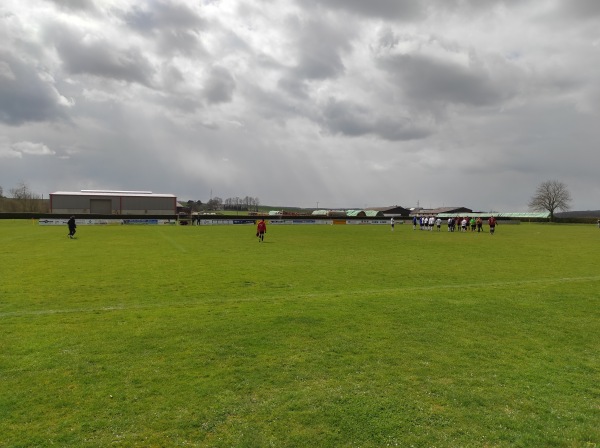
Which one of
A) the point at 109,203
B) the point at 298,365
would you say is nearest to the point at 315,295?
the point at 298,365

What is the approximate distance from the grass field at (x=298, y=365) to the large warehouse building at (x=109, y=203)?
80.0 metres

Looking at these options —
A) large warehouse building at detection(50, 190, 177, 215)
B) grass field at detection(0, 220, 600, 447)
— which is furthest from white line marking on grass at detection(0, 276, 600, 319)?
large warehouse building at detection(50, 190, 177, 215)

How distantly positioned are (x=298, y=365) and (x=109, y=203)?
8951cm

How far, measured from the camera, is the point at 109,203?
8412cm

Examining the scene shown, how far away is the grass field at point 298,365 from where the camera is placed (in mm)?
3602

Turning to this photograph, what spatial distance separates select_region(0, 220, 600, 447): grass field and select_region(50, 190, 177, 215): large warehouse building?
80002mm

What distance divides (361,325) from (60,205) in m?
89.6

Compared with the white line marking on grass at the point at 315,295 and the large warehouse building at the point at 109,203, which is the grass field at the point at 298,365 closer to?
the white line marking on grass at the point at 315,295

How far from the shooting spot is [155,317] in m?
7.25

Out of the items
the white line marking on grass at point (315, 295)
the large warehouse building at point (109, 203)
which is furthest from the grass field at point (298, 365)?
the large warehouse building at point (109, 203)

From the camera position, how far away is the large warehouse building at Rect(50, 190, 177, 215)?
80438 millimetres

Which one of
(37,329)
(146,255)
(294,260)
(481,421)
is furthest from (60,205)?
(481,421)

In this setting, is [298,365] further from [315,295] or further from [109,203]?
[109,203]

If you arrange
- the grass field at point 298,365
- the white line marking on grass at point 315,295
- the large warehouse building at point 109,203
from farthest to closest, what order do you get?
the large warehouse building at point 109,203, the white line marking on grass at point 315,295, the grass field at point 298,365
